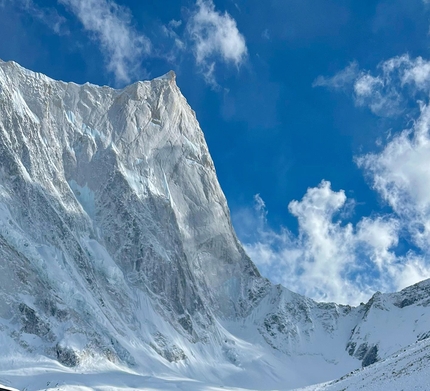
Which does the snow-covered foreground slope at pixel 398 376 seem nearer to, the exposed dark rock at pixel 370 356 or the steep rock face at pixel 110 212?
the steep rock face at pixel 110 212

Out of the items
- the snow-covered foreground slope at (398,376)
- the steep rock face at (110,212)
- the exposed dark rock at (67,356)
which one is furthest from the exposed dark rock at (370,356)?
the snow-covered foreground slope at (398,376)

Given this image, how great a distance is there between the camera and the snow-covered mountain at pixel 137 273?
94.2 meters

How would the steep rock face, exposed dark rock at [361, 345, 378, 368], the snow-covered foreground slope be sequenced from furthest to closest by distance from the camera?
exposed dark rock at [361, 345, 378, 368] → the steep rock face → the snow-covered foreground slope

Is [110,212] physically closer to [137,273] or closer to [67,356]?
[137,273]

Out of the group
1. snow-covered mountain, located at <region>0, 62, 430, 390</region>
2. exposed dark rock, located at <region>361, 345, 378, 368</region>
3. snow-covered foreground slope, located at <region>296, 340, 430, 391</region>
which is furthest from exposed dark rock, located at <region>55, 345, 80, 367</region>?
exposed dark rock, located at <region>361, 345, 378, 368</region>

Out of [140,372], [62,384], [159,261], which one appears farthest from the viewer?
[159,261]

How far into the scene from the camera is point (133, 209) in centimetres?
14562

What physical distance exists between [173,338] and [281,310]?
5816cm

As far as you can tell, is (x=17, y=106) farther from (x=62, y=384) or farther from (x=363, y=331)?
(x=363, y=331)

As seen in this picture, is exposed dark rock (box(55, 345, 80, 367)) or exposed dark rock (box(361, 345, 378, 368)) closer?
exposed dark rock (box(55, 345, 80, 367))

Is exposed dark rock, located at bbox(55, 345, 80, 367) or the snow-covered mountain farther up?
the snow-covered mountain

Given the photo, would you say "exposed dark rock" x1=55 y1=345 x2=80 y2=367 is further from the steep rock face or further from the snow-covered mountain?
the steep rock face

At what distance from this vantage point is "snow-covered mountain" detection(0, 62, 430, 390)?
309ft

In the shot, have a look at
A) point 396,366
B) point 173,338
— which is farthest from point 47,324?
point 396,366
